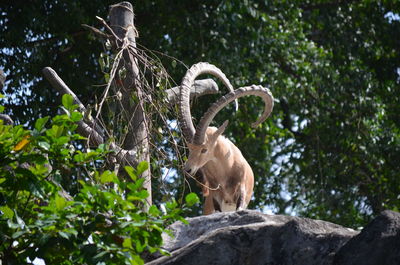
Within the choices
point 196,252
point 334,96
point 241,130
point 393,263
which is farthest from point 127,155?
point 334,96

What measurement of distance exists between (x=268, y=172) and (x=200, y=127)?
230 inches

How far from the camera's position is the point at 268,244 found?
5.80 metres

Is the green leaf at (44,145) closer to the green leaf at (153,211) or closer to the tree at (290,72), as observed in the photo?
the green leaf at (153,211)

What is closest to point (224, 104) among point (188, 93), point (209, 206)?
point (188, 93)

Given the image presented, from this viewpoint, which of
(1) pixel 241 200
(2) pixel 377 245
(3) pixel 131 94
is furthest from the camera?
(1) pixel 241 200

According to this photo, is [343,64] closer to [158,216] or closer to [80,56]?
[80,56]

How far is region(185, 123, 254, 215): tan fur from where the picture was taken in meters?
9.85

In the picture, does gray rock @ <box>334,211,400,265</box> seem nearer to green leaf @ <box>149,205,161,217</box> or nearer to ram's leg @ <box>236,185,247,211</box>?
green leaf @ <box>149,205,161,217</box>

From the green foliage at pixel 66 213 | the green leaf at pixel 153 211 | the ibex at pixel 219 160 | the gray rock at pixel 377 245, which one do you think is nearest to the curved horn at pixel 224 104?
the ibex at pixel 219 160

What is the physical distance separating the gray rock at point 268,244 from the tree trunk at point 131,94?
0.97 m

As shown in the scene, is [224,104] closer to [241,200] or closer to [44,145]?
[241,200]

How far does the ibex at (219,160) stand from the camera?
945cm

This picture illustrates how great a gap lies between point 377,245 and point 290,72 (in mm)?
9708

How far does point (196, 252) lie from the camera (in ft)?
19.1
